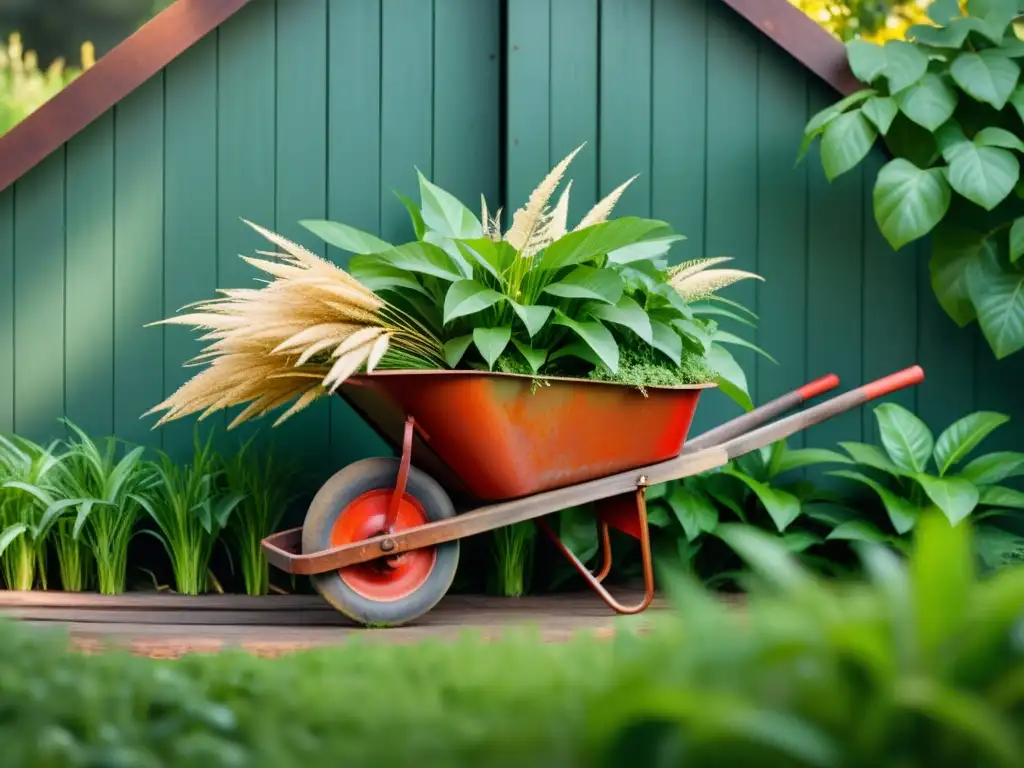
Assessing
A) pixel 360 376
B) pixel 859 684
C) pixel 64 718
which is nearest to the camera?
pixel 859 684

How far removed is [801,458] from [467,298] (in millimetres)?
1179

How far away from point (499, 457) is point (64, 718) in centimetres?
141

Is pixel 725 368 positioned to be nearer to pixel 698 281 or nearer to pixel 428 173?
pixel 698 281

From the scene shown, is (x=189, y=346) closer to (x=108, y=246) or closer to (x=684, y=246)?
(x=108, y=246)

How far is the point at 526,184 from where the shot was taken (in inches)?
117

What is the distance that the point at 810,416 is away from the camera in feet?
8.06

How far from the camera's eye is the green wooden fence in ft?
9.69

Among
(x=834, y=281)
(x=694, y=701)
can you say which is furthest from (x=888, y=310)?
(x=694, y=701)

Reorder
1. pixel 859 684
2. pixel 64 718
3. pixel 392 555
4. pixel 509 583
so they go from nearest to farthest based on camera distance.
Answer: pixel 859 684 → pixel 64 718 → pixel 392 555 → pixel 509 583

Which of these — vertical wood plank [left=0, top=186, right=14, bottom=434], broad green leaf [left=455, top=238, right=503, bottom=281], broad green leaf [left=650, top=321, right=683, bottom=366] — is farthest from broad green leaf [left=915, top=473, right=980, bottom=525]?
vertical wood plank [left=0, top=186, right=14, bottom=434]

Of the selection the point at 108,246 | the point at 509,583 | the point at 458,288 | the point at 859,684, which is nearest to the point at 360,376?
the point at 458,288

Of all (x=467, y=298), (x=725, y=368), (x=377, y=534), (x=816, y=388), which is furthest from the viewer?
(x=816, y=388)

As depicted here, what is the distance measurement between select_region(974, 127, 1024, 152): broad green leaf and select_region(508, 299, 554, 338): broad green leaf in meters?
1.35

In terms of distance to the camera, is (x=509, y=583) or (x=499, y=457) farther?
(x=509, y=583)
